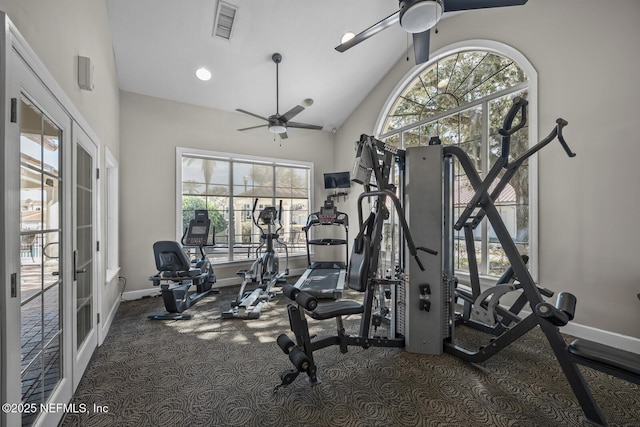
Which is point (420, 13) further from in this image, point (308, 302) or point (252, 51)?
point (308, 302)

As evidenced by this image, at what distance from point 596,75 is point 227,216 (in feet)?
19.4

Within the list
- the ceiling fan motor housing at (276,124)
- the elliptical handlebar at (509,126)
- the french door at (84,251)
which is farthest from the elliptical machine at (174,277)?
the elliptical handlebar at (509,126)

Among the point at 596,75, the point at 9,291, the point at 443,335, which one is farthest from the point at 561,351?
the point at 9,291

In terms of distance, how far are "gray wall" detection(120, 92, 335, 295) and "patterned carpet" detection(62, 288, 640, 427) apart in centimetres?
197

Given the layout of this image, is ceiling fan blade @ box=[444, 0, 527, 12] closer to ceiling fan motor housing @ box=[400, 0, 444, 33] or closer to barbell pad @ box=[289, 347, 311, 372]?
ceiling fan motor housing @ box=[400, 0, 444, 33]

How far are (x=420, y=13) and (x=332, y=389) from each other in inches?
138

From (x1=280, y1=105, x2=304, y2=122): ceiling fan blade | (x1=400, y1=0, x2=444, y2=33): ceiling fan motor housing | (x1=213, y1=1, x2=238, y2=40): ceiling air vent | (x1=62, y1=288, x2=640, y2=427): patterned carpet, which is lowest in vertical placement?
(x1=62, y1=288, x2=640, y2=427): patterned carpet

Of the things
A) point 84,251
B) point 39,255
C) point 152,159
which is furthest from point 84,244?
point 152,159

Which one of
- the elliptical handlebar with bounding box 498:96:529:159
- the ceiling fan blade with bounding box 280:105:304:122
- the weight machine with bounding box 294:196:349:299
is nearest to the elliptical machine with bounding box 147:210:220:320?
the weight machine with bounding box 294:196:349:299

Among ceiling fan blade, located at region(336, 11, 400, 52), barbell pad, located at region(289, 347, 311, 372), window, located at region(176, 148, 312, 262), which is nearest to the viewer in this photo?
barbell pad, located at region(289, 347, 311, 372)

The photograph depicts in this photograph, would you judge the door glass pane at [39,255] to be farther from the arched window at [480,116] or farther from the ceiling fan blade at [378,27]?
the arched window at [480,116]

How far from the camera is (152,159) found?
4.98m

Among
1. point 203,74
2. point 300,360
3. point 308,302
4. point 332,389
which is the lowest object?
point 332,389

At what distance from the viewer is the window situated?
5453mm
